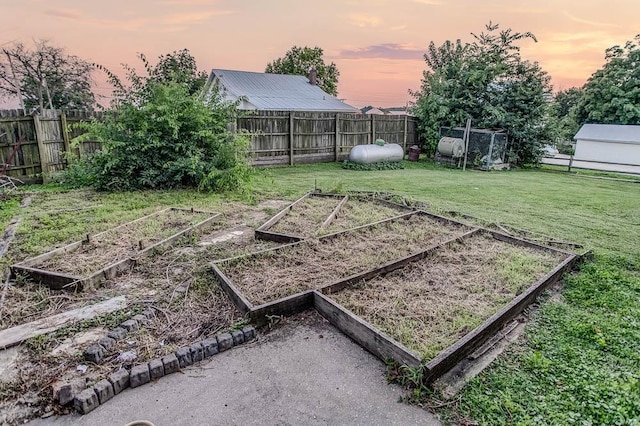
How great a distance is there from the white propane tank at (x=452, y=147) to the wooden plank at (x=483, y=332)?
9115mm

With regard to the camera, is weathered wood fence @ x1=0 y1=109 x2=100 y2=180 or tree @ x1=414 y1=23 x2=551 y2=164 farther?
tree @ x1=414 y1=23 x2=551 y2=164

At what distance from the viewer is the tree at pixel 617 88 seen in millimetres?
21297

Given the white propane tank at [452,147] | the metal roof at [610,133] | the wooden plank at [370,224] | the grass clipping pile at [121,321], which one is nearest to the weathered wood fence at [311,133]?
the white propane tank at [452,147]

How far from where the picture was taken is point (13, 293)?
2.86 meters

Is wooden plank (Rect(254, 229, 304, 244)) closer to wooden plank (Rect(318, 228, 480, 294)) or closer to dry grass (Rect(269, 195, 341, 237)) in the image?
dry grass (Rect(269, 195, 341, 237))

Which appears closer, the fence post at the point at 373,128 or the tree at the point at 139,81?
the tree at the point at 139,81

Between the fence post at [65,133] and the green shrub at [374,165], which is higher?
the fence post at [65,133]

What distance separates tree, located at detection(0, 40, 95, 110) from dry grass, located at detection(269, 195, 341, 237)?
57.9 ft

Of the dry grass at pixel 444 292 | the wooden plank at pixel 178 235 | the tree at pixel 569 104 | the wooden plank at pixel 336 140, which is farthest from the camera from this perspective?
the tree at pixel 569 104

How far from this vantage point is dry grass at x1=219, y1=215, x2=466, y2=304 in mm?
3018

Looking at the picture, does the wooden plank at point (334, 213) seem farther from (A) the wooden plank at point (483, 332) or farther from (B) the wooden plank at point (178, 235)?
(A) the wooden plank at point (483, 332)

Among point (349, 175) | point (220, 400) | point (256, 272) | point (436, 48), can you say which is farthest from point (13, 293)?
point (436, 48)

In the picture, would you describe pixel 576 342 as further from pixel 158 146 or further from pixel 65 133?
pixel 65 133

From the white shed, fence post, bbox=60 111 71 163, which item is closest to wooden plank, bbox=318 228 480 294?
fence post, bbox=60 111 71 163
